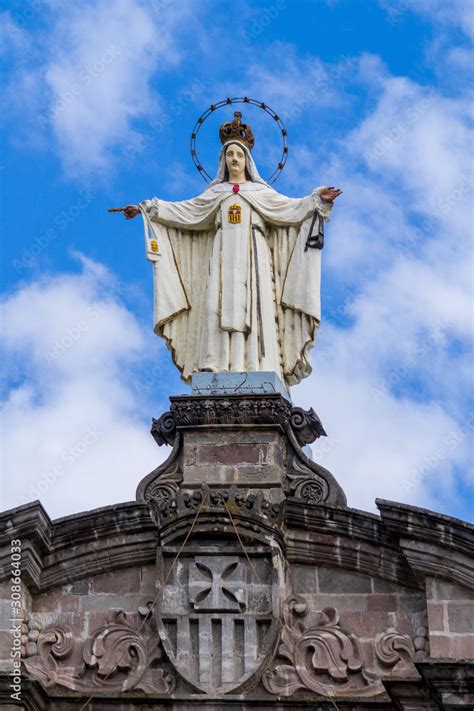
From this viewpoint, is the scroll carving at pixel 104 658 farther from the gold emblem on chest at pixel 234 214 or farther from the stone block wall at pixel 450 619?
the gold emblem on chest at pixel 234 214

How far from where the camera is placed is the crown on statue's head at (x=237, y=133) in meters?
18.3

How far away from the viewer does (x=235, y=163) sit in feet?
59.9

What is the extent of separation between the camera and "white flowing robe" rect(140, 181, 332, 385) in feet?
56.5

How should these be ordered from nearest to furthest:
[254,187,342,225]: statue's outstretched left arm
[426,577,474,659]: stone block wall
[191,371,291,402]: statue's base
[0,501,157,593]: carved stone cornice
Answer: [426,577,474,659]: stone block wall < [0,501,157,593]: carved stone cornice < [191,371,291,402]: statue's base < [254,187,342,225]: statue's outstretched left arm

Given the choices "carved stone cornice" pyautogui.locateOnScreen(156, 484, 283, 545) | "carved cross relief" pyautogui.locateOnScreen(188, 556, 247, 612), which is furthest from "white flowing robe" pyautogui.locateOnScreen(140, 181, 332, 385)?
"carved cross relief" pyautogui.locateOnScreen(188, 556, 247, 612)

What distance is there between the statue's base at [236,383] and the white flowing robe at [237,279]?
15 cm

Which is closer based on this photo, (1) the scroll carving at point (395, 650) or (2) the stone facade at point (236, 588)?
(2) the stone facade at point (236, 588)

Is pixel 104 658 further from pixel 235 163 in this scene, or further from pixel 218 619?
pixel 235 163

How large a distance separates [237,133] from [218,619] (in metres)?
5.82

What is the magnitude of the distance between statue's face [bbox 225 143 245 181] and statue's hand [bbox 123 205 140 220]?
3.75 ft

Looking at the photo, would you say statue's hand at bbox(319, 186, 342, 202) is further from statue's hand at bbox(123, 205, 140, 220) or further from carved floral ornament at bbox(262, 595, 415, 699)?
carved floral ornament at bbox(262, 595, 415, 699)
